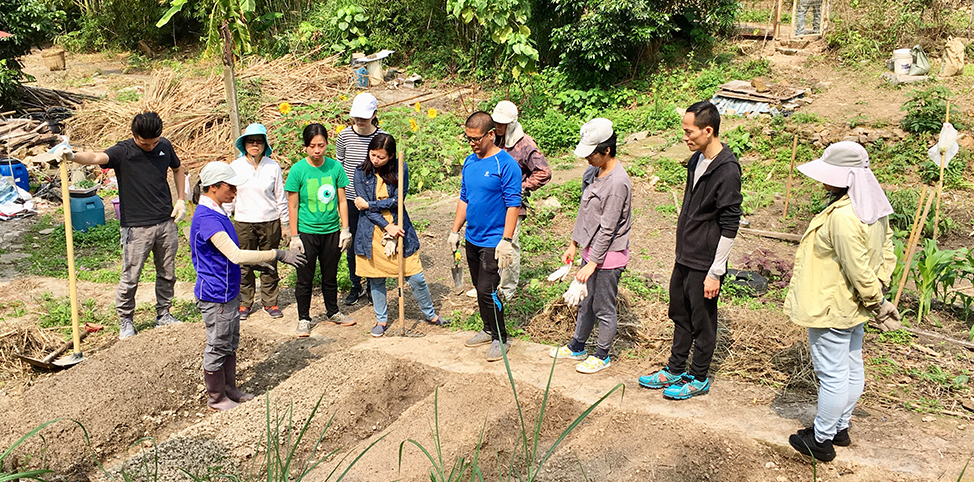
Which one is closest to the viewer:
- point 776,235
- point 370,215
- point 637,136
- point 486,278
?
point 486,278

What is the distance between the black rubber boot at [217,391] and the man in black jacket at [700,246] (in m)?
2.67

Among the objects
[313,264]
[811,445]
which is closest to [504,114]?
[313,264]

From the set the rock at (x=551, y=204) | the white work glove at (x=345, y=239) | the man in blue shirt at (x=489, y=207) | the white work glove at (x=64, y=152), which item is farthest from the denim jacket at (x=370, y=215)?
the rock at (x=551, y=204)

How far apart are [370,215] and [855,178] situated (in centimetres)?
331

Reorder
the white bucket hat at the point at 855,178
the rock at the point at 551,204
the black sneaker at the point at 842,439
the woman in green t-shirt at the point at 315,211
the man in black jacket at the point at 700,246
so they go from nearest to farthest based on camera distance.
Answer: the white bucket hat at the point at 855,178
the black sneaker at the point at 842,439
the man in black jacket at the point at 700,246
the woman in green t-shirt at the point at 315,211
the rock at the point at 551,204

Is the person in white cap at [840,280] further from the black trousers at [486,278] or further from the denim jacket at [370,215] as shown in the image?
the denim jacket at [370,215]

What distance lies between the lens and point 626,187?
4383 millimetres

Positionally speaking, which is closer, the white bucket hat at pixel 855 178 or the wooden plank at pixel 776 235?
the white bucket hat at pixel 855 178

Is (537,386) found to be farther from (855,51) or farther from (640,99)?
(855,51)

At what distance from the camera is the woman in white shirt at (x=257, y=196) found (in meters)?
5.66

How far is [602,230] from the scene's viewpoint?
441 centimetres

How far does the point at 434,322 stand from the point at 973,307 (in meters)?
4.26

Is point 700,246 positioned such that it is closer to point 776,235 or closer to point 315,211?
point 315,211

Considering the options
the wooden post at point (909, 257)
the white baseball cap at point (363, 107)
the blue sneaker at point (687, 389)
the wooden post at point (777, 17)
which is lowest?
the blue sneaker at point (687, 389)
